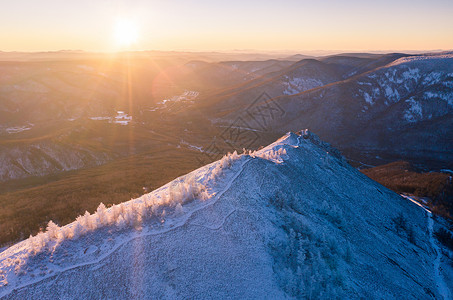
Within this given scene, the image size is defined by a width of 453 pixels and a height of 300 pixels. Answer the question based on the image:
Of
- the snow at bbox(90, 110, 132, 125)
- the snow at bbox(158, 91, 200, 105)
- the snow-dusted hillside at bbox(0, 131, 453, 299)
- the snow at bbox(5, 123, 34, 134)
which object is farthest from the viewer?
the snow at bbox(158, 91, 200, 105)

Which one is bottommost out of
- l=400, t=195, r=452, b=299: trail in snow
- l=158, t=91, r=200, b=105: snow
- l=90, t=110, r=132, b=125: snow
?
l=90, t=110, r=132, b=125: snow

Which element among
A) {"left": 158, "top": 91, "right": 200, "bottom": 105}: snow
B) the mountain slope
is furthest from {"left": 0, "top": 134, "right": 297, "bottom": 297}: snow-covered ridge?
{"left": 158, "top": 91, "right": 200, "bottom": 105}: snow

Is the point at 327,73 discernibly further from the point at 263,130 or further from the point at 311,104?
the point at 263,130

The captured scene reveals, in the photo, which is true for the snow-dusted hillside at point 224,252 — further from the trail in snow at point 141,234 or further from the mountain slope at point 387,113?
the mountain slope at point 387,113

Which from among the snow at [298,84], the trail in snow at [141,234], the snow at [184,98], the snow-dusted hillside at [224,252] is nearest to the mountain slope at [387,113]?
the snow at [298,84]

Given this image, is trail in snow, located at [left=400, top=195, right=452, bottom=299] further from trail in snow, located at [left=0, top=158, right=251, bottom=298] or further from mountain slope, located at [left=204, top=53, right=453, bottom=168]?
mountain slope, located at [left=204, top=53, right=453, bottom=168]

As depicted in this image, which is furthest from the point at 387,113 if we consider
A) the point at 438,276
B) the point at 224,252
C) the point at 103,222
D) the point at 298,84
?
the point at 103,222

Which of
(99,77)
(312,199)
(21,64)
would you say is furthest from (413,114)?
(21,64)

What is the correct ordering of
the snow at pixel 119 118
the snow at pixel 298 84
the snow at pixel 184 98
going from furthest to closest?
the snow at pixel 184 98, the snow at pixel 298 84, the snow at pixel 119 118
